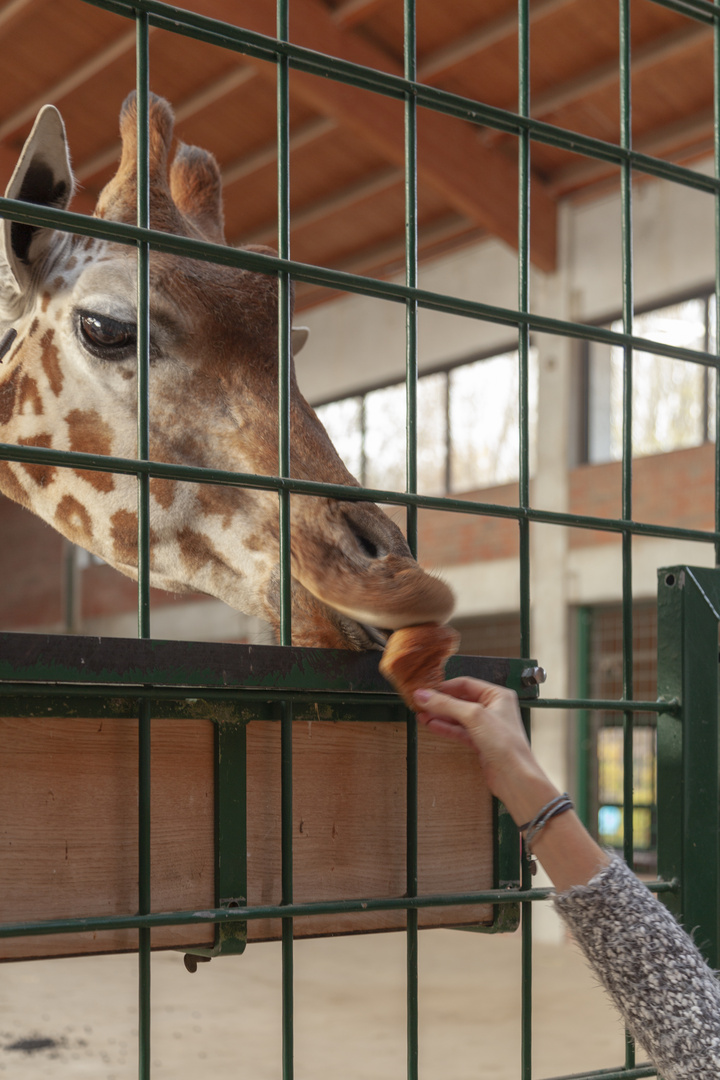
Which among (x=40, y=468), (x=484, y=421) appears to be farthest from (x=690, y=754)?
(x=484, y=421)

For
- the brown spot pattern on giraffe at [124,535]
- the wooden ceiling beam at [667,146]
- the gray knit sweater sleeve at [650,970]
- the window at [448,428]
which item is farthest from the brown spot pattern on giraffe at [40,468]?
the window at [448,428]

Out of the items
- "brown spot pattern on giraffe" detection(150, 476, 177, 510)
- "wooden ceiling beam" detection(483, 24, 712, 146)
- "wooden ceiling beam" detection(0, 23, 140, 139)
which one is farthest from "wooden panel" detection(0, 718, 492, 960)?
"wooden ceiling beam" detection(0, 23, 140, 139)

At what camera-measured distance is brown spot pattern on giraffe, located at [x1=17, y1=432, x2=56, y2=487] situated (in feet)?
6.15

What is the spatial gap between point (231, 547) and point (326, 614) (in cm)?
27

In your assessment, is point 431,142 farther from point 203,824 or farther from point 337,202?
point 203,824

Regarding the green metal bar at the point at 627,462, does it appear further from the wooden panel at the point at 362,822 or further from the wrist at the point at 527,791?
the wrist at the point at 527,791

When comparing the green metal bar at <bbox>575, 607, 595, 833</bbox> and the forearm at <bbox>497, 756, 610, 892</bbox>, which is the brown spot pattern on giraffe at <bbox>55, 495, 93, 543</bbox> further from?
the green metal bar at <bbox>575, 607, 595, 833</bbox>

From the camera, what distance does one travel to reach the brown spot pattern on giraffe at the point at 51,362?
184 cm

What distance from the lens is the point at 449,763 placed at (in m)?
1.53

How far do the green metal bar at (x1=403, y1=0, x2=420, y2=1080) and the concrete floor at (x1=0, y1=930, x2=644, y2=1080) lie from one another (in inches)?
119

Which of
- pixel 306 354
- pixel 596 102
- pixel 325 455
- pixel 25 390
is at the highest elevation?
pixel 596 102

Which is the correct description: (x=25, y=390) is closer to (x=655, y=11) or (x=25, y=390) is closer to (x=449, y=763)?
(x=449, y=763)

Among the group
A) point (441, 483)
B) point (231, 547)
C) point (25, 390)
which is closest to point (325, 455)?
point (231, 547)

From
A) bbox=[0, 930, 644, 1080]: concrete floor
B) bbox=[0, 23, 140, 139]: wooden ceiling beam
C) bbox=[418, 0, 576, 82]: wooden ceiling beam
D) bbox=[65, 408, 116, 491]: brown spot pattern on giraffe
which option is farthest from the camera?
bbox=[0, 23, 140, 139]: wooden ceiling beam
